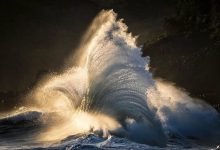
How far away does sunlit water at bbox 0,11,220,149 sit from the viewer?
2492cm

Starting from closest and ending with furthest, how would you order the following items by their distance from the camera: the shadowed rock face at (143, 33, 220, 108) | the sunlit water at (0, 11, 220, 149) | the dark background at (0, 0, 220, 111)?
the sunlit water at (0, 11, 220, 149), the shadowed rock face at (143, 33, 220, 108), the dark background at (0, 0, 220, 111)

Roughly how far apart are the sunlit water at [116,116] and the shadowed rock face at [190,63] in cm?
859

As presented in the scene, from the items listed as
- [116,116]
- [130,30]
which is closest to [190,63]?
[116,116]

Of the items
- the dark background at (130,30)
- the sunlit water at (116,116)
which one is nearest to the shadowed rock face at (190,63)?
the dark background at (130,30)

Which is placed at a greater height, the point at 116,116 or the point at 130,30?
the point at 130,30

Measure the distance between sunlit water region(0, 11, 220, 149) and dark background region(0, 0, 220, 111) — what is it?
976cm

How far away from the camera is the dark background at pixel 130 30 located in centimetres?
4719

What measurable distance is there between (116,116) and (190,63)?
72.0 ft

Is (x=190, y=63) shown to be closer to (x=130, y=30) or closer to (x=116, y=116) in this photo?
(x=116, y=116)

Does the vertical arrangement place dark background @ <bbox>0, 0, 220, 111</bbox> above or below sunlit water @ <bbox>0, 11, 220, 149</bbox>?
above

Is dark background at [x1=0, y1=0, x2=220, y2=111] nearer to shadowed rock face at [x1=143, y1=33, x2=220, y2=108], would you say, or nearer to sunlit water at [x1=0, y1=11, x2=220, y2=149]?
shadowed rock face at [x1=143, y1=33, x2=220, y2=108]

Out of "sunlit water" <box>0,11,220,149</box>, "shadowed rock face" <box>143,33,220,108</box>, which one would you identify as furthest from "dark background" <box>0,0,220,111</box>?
"sunlit water" <box>0,11,220,149</box>

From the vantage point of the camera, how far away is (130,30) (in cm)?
7681

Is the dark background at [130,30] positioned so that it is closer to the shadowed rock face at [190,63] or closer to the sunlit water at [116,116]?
the shadowed rock face at [190,63]
